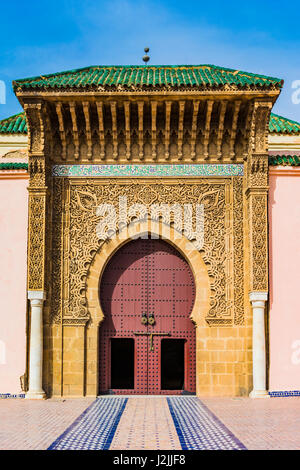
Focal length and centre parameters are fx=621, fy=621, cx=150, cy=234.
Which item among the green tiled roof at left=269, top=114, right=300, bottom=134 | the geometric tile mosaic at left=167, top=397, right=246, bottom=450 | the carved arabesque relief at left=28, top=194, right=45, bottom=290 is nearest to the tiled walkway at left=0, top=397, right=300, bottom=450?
the geometric tile mosaic at left=167, top=397, right=246, bottom=450

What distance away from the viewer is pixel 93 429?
5.29m

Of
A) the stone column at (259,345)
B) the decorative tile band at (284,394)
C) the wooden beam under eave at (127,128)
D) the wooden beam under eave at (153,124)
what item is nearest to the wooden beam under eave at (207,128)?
the wooden beam under eave at (153,124)

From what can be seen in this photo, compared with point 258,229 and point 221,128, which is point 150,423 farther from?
point 221,128

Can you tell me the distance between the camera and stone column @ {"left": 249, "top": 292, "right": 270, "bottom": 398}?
24.1 feet

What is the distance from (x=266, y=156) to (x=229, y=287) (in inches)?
66.3

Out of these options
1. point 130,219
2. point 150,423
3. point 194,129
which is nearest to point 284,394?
point 150,423

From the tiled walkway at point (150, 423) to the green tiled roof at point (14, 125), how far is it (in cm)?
456

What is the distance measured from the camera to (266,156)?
765 cm

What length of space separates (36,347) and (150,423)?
2.27m

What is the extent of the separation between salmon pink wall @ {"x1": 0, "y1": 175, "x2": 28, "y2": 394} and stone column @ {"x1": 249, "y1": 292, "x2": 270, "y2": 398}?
277 cm

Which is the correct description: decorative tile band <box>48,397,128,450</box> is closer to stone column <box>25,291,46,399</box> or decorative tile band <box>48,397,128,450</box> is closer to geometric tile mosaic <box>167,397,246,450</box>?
geometric tile mosaic <box>167,397,246,450</box>

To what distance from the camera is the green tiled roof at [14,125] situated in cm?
995

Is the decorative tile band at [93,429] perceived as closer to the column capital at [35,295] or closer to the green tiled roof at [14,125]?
the column capital at [35,295]
